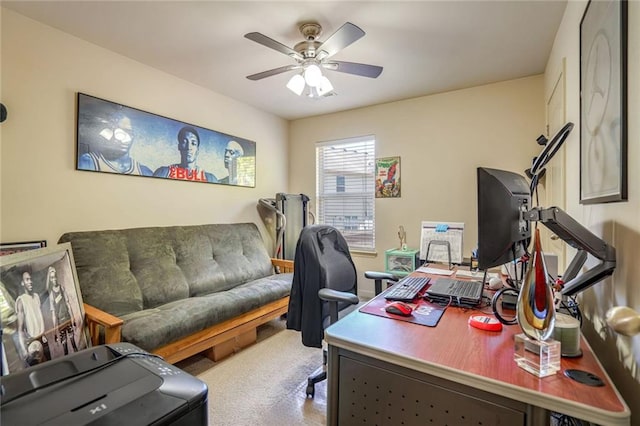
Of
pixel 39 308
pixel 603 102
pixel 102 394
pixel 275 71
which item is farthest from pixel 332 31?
pixel 39 308

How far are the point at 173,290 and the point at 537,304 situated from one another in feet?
8.39

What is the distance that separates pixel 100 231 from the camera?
7.83ft

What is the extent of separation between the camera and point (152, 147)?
2734 millimetres

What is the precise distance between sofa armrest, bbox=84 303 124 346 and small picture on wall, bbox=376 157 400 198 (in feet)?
9.71

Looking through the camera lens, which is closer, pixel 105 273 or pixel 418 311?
pixel 418 311

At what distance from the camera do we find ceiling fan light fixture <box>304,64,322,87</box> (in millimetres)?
2174

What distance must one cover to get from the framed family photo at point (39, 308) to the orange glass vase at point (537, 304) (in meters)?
2.06

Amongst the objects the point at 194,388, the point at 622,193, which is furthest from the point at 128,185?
the point at 622,193

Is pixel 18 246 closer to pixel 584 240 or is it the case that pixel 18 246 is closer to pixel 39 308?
pixel 39 308

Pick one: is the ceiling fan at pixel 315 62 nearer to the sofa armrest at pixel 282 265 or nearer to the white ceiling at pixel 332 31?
the white ceiling at pixel 332 31

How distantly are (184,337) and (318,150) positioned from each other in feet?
9.77

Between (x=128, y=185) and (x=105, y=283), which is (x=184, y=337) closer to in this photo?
(x=105, y=283)

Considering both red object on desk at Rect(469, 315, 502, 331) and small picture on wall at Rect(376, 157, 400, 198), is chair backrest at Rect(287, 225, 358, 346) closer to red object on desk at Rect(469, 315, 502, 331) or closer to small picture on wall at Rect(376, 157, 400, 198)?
red object on desk at Rect(469, 315, 502, 331)

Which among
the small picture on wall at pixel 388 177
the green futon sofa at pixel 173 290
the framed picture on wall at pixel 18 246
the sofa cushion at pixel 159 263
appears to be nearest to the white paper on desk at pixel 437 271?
the green futon sofa at pixel 173 290
